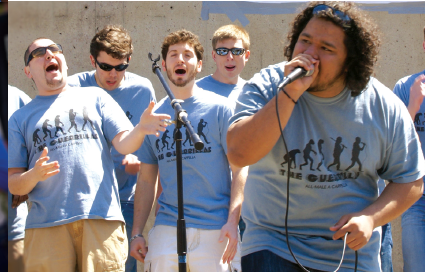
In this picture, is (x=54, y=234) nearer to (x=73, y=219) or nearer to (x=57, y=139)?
(x=73, y=219)

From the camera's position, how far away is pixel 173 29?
206 inches

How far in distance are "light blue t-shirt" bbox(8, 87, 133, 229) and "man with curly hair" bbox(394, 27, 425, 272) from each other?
2.08 metres

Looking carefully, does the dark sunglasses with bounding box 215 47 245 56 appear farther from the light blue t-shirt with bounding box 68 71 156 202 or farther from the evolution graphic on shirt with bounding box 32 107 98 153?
the evolution graphic on shirt with bounding box 32 107 98 153

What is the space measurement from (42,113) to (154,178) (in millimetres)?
856

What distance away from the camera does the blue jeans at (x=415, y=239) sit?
3473 mm

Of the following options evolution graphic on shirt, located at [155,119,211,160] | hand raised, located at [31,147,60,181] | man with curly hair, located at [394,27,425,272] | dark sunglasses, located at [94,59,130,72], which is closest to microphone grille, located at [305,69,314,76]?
evolution graphic on shirt, located at [155,119,211,160]

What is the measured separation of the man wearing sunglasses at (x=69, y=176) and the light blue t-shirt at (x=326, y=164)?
85 cm

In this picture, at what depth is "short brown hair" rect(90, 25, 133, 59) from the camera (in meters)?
3.95

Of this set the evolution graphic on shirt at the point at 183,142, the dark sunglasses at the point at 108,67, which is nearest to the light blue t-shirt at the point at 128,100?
the dark sunglasses at the point at 108,67

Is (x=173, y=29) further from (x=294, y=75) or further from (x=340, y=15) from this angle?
(x=294, y=75)

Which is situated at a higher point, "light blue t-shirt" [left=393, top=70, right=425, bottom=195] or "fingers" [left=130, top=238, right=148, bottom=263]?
"light blue t-shirt" [left=393, top=70, right=425, bottom=195]

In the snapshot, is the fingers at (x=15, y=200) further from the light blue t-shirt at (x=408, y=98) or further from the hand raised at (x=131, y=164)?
the light blue t-shirt at (x=408, y=98)

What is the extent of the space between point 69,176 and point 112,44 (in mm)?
1347

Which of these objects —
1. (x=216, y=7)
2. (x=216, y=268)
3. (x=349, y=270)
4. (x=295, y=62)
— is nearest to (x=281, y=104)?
(x=295, y=62)
